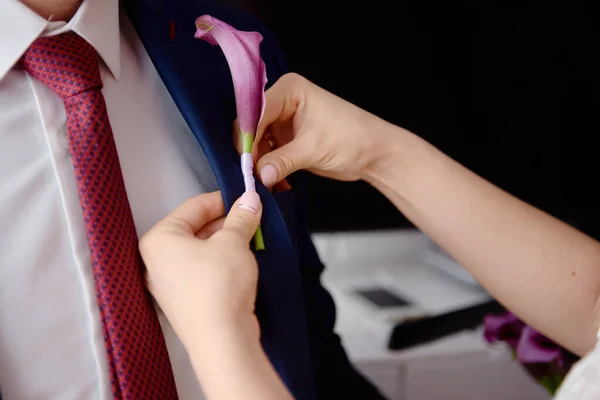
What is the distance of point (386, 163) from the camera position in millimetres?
697

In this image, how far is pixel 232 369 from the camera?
0.43 m

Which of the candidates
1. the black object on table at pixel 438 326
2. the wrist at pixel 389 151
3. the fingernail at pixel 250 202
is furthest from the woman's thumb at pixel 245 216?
the black object on table at pixel 438 326

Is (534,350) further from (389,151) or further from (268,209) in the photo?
(268,209)

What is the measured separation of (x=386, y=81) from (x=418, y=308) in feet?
1.78

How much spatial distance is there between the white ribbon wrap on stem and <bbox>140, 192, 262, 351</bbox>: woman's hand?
36 millimetres

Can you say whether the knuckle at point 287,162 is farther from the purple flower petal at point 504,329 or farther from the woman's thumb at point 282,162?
the purple flower petal at point 504,329

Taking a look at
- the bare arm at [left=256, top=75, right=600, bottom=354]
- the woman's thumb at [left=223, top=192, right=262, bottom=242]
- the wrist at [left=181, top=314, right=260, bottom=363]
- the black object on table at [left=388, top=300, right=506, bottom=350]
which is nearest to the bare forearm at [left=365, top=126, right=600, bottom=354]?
the bare arm at [left=256, top=75, right=600, bottom=354]

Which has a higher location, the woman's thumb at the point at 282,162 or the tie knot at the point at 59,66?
the tie knot at the point at 59,66

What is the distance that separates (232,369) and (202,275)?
8cm

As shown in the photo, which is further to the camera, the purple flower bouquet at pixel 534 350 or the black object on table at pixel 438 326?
the black object on table at pixel 438 326

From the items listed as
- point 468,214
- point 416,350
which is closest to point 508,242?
point 468,214

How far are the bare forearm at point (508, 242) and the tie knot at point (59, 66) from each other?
0.38 m

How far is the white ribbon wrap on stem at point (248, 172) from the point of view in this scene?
54cm

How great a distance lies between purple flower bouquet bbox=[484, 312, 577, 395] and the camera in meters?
1.03
